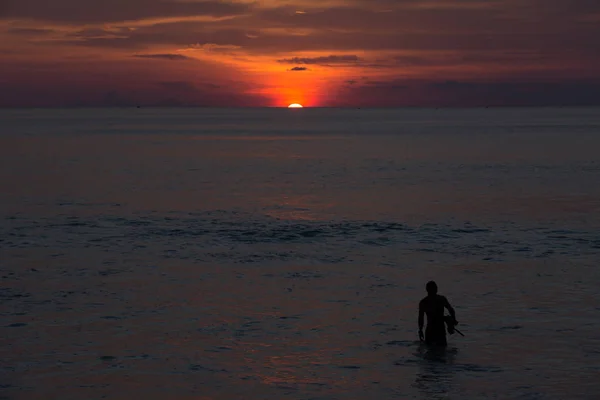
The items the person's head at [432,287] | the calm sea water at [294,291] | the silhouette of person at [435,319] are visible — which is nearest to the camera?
the calm sea water at [294,291]

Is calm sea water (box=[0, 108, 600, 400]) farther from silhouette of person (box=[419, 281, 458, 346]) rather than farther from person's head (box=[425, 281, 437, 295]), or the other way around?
person's head (box=[425, 281, 437, 295])

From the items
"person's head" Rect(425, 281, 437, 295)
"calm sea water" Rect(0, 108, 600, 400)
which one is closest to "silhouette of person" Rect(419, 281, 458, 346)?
"person's head" Rect(425, 281, 437, 295)

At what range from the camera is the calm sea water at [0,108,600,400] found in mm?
17875

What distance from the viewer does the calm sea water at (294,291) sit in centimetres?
1788

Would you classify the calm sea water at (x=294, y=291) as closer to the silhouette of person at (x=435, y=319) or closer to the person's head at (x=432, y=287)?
the silhouette of person at (x=435, y=319)

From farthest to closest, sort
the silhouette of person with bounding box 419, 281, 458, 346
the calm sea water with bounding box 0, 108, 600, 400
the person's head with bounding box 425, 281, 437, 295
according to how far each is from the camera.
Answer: the silhouette of person with bounding box 419, 281, 458, 346 < the person's head with bounding box 425, 281, 437, 295 < the calm sea water with bounding box 0, 108, 600, 400

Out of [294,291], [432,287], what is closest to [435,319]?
[432,287]

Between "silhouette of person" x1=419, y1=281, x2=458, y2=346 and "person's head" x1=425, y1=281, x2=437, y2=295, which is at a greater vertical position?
"person's head" x1=425, y1=281, x2=437, y2=295

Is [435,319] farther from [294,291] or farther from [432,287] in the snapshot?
[294,291]

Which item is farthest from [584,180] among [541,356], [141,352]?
[141,352]

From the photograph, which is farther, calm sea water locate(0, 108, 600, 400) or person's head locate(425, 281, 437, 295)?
person's head locate(425, 281, 437, 295)

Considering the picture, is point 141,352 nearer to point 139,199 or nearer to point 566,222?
point 566,222

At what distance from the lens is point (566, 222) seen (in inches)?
1606

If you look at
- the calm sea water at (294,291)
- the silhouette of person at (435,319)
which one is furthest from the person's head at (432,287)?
the calm sea water at (294,291)
